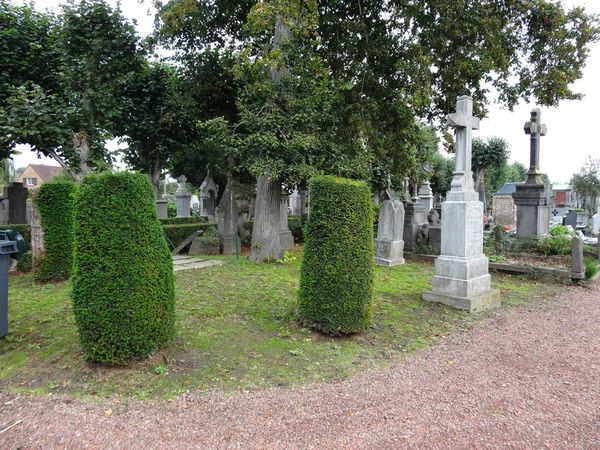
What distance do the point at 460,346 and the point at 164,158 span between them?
13937 millimetres

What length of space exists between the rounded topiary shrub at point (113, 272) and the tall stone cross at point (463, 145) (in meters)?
5.13

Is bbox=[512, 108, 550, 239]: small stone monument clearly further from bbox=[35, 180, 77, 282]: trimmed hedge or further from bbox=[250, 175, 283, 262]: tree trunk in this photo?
bbox=[35, 180, 77, 282]: trimmed hedge

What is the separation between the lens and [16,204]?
579 inches

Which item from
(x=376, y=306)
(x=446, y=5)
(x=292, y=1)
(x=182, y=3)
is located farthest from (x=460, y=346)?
(x=182, y=3)

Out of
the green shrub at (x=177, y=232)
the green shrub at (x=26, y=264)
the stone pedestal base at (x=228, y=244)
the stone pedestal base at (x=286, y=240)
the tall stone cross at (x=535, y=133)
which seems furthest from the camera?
the stone pedestal base at (x=286, y=240)

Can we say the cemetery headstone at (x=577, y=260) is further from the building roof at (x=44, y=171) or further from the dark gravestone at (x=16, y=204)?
the building roof at (x=44, y=171)

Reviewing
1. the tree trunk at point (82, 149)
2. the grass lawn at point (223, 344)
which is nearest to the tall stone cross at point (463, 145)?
the grass lawn at point (223, 344)

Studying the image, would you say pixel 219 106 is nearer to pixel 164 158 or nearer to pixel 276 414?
pixel 164 158

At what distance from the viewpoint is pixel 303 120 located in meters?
9.41

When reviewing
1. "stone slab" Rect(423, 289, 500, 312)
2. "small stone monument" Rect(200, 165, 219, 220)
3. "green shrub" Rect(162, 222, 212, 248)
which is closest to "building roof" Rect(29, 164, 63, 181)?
"small stone monument" Rect(200, 165, 219, 220)

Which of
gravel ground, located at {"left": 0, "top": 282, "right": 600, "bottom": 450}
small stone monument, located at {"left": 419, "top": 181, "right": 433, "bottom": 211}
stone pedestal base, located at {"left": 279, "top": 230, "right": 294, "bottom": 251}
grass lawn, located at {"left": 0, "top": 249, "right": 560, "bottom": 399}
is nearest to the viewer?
gravel ground, located at {"left": 0, "top": 282, "right": 600, "bottom": 450}

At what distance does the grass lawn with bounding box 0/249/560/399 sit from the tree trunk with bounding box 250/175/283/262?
330 cm

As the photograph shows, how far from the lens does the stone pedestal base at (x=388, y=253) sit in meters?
10.9

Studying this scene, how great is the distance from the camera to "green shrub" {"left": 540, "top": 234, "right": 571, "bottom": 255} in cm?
1020
